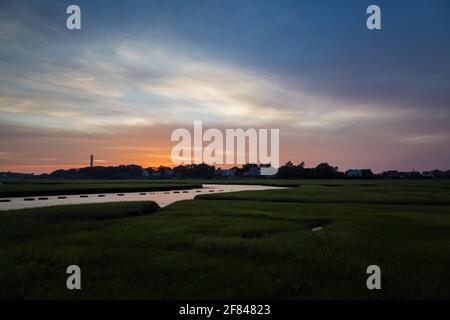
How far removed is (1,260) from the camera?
47.5ft

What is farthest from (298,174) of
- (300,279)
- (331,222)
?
(300,279)

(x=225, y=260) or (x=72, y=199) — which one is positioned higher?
(x=225, y=260)

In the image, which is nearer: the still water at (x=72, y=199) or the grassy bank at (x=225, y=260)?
the grassy bank at (x=225, y=260)

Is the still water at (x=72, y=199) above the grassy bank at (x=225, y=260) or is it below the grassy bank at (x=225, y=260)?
below

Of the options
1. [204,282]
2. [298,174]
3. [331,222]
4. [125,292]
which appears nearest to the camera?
[125,292]

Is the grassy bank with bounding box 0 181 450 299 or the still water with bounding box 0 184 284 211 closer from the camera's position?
the grassy bank with bounding box 0 181 450 299

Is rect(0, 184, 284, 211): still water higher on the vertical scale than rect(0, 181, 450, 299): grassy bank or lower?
lower

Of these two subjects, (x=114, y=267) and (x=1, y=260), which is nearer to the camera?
(x=114, y=267)

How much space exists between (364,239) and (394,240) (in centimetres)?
144

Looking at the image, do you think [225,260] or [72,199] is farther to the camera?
[72,199]
